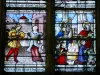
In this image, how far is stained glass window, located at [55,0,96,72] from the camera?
284 inches

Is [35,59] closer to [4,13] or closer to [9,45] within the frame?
[9,45]

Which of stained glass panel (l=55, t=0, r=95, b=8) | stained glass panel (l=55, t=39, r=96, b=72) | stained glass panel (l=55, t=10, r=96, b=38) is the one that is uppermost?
stained glass panel (l=55, t=0, r=95, b=8)

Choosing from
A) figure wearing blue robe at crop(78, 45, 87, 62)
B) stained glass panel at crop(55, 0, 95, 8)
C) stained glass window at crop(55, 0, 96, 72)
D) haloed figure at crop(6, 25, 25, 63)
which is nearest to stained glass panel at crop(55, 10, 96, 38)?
stained glass window at crop(55, 0, 96, 72)

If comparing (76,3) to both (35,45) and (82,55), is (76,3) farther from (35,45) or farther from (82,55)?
(35,45)

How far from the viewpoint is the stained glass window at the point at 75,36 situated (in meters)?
7.21

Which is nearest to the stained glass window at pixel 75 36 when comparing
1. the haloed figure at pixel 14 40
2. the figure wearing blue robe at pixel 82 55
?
the figure wearing blue robe at pixel 82 55

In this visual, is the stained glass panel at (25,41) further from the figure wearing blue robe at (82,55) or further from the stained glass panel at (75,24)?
the figure wearing blue robe at (82,55)

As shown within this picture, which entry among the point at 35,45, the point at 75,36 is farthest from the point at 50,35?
the point at 75,36

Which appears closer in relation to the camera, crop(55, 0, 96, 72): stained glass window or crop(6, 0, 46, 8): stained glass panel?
crop(55, 0, 96, 72): stained glass window

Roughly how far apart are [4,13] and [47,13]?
84cm

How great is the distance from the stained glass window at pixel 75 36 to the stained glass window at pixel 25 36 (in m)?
0.30

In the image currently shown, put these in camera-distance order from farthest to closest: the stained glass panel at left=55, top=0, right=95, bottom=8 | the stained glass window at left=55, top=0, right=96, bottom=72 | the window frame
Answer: the stained glass panel at left=55, top=0, right=95, bottom=8, the stained glass window at left=55, top=0, right=96, bottom=72, the window frame

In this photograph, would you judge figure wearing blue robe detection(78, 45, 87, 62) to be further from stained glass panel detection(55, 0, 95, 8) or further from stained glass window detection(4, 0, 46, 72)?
stained glass panel detection(55, 0, 95, 8)

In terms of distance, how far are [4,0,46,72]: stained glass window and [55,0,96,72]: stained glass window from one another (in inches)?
11.7
